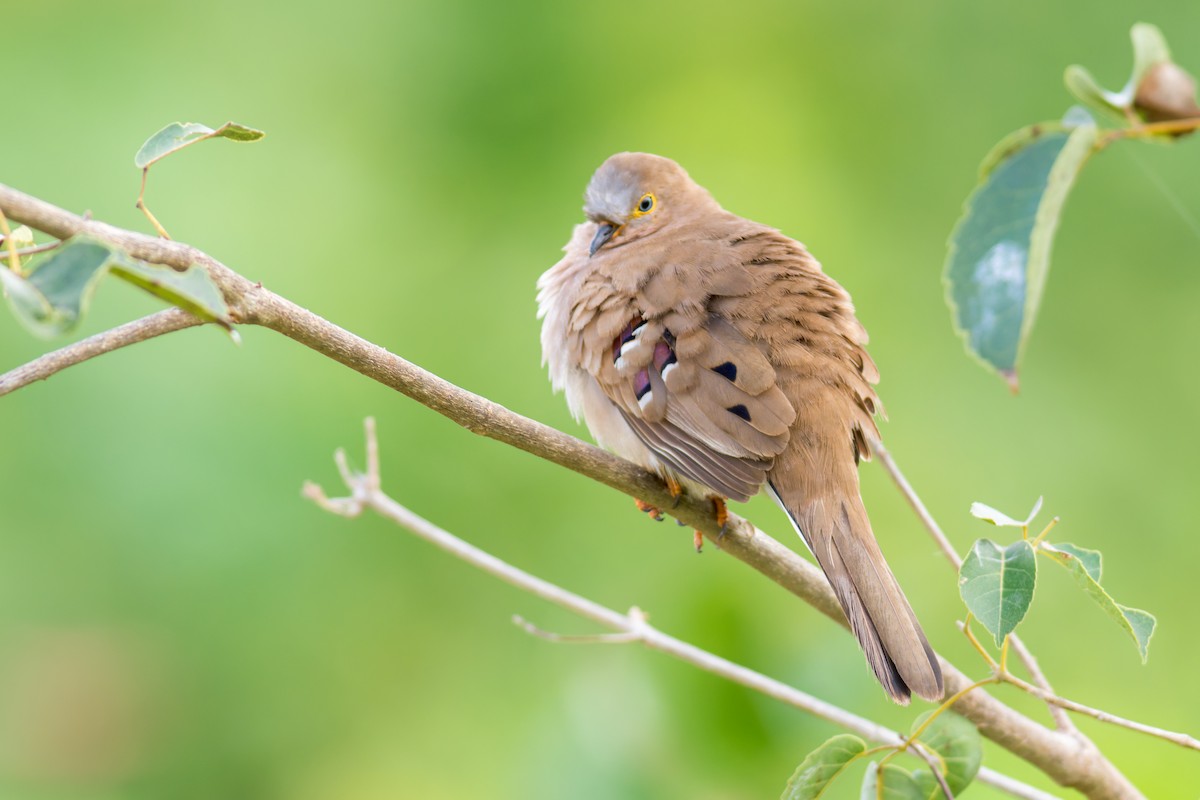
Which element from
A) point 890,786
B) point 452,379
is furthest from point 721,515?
point 452,379

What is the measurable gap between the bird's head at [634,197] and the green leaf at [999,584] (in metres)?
1.66

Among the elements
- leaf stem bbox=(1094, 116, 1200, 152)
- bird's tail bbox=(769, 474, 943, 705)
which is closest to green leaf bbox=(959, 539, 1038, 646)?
bird's tail bbox=(769, 474, 943, 705)

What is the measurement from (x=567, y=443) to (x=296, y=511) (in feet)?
9.29

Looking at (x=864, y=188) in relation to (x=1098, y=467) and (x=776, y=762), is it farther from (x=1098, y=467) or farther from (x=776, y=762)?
(x=776, y=762)

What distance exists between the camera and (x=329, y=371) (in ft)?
15.0

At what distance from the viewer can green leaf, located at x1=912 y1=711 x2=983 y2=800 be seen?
156 cm

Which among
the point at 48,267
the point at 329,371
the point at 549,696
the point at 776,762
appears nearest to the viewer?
the point at 48,267

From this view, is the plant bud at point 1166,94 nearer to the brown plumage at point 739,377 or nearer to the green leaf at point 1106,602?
the green leaf at point 1106,602

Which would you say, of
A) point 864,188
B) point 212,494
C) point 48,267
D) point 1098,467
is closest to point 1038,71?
point 864,188

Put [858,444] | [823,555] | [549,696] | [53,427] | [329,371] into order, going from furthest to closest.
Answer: [329,371], [53,427], [549,696], [858,444], [823,555]

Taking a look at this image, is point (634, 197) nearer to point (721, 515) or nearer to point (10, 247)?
point (721, 515)

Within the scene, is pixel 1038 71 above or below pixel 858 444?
above

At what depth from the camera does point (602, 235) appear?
2900mm

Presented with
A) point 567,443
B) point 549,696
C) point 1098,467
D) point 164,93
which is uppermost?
point 567,443
